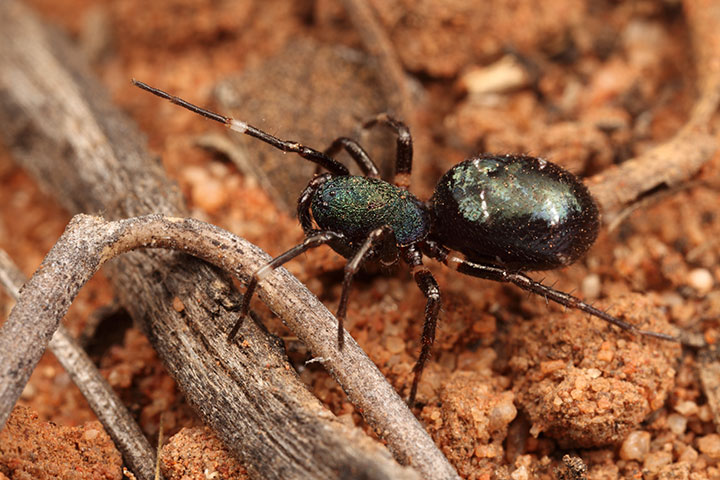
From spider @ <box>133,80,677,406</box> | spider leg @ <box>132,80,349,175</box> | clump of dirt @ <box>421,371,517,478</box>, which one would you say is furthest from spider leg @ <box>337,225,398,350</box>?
clump of dirt @ <box>421,371,517,478</box>

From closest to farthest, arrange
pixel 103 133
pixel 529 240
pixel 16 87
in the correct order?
pixel 529 240 → pixel 103 133 → pixel 16 87

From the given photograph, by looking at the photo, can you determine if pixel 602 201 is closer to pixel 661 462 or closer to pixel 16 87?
pixel 661 462

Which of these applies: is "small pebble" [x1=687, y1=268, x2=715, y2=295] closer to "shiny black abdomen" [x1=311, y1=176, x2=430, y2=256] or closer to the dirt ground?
the dirt ground

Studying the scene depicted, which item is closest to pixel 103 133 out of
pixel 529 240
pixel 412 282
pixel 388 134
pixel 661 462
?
pixel 388 134

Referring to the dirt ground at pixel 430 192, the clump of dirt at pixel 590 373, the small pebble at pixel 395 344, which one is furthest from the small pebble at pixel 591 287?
the small pebble at pixel 395 344

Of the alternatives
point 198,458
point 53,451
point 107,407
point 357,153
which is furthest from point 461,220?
point 53,451

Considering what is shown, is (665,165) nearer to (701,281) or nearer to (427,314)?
(701,281)
